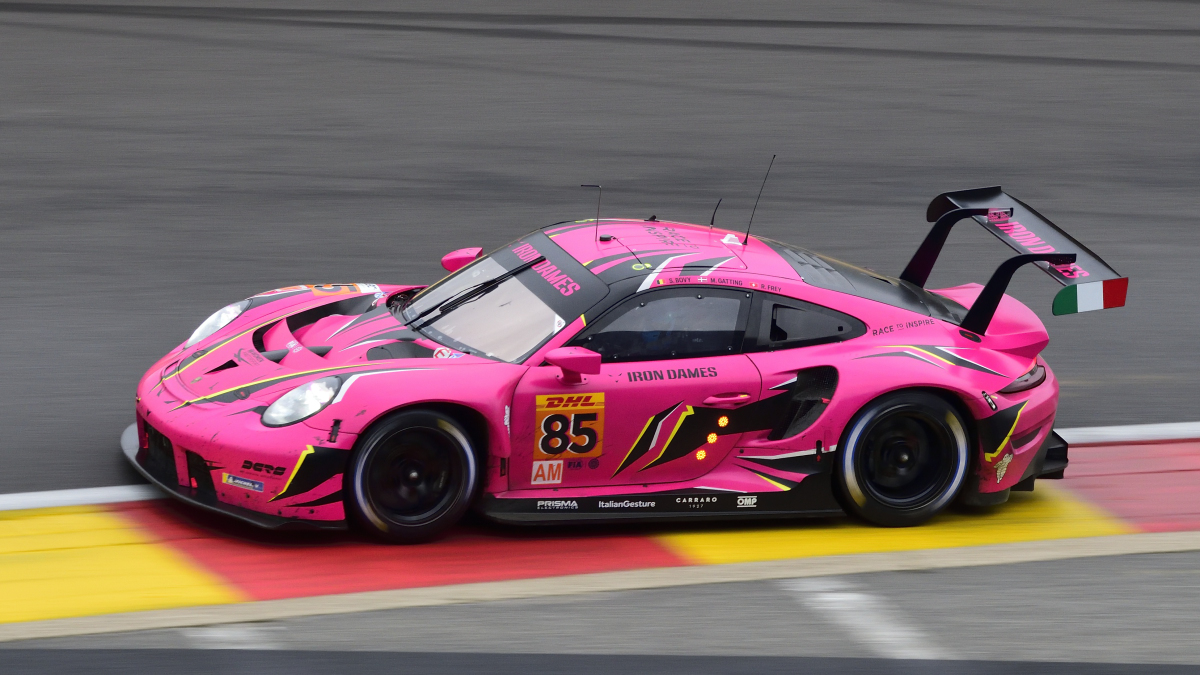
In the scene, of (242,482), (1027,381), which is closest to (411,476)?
(242,482)

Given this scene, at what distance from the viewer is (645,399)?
235 inches

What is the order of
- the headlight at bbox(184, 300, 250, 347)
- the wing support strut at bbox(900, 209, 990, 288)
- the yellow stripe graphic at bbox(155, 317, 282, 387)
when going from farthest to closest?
1. the wing support strut at bbox(900, 209, 990, 288)
2. the headlight at bbox(184, 300, 250, 347)
3. the yellow stripe graphic at bbox(155, 317, 282, 387)

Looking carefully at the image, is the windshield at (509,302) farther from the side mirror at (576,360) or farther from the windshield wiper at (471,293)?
the side mirror at (576,360)

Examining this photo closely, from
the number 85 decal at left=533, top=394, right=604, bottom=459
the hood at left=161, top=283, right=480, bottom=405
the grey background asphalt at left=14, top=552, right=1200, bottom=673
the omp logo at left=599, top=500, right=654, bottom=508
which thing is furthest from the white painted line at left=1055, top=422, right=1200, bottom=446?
the hood at left=161, top=283, right=480, bottom=405

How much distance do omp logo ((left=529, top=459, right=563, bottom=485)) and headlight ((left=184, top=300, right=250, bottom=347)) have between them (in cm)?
190

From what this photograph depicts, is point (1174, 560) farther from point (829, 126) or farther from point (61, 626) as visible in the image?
point (829, 126)

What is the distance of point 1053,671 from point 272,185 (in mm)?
8002

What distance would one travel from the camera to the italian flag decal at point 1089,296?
6414 millimetres

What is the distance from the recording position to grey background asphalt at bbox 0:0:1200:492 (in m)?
8.81

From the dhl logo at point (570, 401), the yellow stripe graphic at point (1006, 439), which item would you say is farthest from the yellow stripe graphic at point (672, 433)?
the yellow stripe graphic at point (1006, 439)

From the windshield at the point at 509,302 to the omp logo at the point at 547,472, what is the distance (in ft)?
1.49

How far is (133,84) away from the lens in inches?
538

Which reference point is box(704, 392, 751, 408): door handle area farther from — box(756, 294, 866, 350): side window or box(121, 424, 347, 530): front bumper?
box(121, 424, 347, 530): front bumper

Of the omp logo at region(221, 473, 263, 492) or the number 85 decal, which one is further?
the number 85 decal
